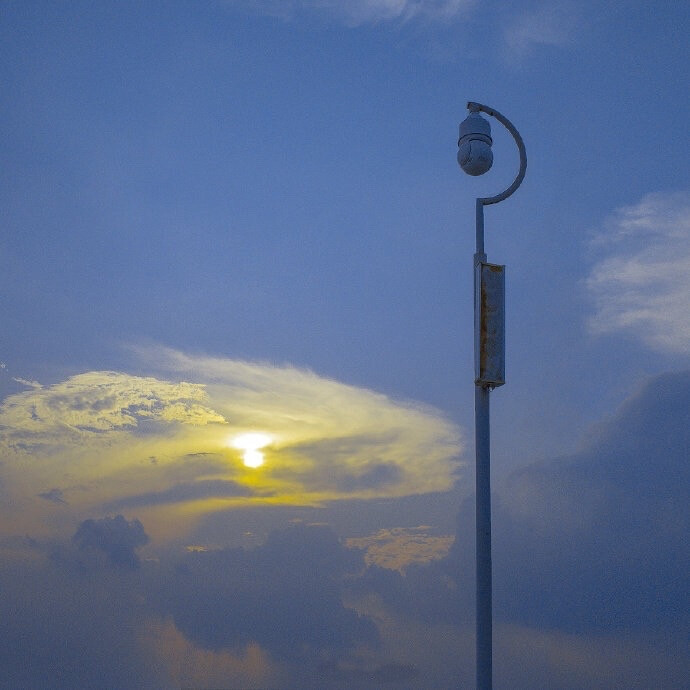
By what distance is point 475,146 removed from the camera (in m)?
15.6

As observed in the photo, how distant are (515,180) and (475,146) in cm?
102

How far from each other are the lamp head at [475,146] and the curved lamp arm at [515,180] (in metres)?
0.40

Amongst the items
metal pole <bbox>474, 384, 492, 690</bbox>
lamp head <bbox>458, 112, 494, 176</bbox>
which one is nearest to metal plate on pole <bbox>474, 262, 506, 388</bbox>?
metal pole <bbox>474, 384, 492, 690</bbox>

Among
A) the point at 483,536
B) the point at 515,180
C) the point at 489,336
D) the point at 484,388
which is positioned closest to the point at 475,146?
the point at 515,180

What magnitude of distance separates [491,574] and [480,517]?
92 cm

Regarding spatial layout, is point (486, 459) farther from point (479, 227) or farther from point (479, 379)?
point (479, 227)

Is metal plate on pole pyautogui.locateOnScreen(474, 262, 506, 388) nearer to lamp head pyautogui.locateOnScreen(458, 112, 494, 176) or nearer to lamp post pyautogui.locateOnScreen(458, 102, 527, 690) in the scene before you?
A: lamp post pyautogui.locateOnScreen(458, 102, 527, 690)

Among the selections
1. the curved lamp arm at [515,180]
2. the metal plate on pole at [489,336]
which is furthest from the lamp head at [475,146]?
the metal plate on pole at [489,336]

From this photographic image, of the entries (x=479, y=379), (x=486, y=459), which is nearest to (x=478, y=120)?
(x=479, y=379)

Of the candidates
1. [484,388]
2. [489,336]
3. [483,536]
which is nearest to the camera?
[483,536]

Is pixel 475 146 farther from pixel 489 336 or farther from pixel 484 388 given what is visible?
pixel 484 388

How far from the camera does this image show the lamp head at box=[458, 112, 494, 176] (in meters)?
15.6

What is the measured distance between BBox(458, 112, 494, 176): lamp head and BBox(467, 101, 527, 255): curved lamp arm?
40 centimetres

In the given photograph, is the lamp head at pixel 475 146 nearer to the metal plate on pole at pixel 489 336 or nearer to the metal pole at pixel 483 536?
the metal plate on pole at pixel 489 336
